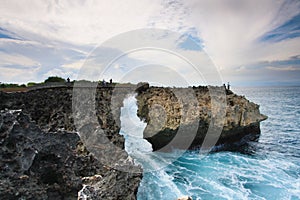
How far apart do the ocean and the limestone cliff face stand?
1.19 metres

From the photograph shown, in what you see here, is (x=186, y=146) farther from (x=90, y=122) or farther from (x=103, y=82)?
(x=90, y=122)

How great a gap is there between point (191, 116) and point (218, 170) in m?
4.78

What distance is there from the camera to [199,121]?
58.5 feet

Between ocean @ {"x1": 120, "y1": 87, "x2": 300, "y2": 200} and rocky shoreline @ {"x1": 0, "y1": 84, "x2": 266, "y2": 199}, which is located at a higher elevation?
rocky shoreline @ {"x1": 0, "y1": 84, "x2": 266, "y2": 199}

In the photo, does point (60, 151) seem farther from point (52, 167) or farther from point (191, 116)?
point (191, 116)

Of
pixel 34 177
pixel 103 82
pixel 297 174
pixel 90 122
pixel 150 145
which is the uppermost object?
pixel 103 82

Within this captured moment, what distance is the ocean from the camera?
37.5ft

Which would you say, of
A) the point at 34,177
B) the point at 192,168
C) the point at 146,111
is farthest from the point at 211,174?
the point at 34,177

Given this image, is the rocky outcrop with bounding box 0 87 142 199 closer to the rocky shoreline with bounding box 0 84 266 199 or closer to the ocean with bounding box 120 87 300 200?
the rocky shoreline with bounding box 0 84 266 199

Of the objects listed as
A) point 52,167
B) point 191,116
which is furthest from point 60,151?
point 191,116

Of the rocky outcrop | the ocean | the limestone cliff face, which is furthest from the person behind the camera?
the limestone cliff face

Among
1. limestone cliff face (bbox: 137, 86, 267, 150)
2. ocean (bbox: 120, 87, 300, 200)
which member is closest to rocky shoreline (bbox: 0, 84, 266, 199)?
ocean (bbox: 120, 87, 300, 200)

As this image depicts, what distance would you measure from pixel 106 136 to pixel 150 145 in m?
11.1

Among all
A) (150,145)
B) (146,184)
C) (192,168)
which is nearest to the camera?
(146,184)
